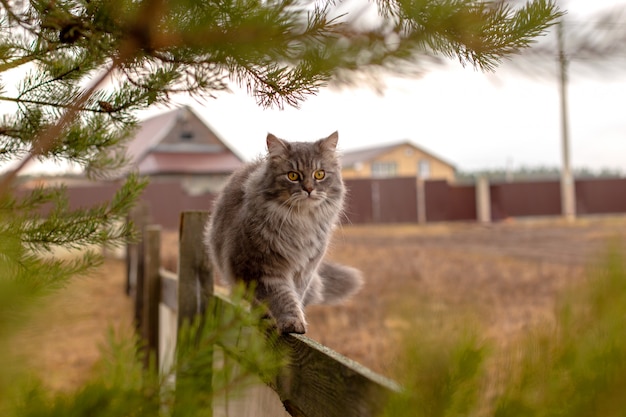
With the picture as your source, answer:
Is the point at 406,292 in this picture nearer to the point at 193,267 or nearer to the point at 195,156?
the point at 193,267

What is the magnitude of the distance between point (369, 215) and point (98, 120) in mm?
17613

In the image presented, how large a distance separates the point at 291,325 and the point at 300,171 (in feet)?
1.81

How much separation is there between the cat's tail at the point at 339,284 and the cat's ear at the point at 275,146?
72cm

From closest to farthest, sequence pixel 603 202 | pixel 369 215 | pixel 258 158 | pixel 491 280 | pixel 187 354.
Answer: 1. pixel 187 354
2. pixel 258 158
3. pixel 491 280
4. pixel 369 215
5. pixel 603 202

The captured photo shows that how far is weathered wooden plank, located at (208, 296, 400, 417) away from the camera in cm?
93

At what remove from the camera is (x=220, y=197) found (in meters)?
2.20

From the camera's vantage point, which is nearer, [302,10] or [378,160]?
[302,10]

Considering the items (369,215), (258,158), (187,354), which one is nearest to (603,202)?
(369,215)

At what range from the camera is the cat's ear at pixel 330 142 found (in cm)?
184

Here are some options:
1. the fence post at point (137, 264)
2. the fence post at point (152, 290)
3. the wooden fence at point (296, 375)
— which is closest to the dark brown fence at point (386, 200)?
the fence post at point (137, 264)

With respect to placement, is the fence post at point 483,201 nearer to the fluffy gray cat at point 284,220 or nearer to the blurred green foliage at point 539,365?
the fluffy gray cat at point 284,220

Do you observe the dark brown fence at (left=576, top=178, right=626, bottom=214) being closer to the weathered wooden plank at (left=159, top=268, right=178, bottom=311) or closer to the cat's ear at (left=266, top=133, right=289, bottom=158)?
the weathered wooden plank at (left=159, top=268, right=178, bottom=311)

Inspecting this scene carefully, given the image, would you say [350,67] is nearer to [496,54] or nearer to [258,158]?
[496,54]

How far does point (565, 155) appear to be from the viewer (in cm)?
1588
